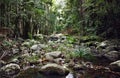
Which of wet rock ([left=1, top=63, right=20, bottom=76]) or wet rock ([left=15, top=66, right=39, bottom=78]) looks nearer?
wet rock ([left=15, top=66, right=39, bottom=78])

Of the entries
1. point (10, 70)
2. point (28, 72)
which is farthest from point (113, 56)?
point (10, 70)

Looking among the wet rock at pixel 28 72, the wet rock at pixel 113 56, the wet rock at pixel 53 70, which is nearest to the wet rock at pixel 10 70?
the wet rock at pixel 28 72

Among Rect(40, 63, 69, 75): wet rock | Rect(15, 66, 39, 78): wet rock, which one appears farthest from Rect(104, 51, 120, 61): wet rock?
Rect(15, 66, 39, 78): wet rock

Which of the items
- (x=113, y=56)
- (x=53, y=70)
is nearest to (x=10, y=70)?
(x=53, y=70)

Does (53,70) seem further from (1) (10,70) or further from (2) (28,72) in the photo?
(1) (10,70)

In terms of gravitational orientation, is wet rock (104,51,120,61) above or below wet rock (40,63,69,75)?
below

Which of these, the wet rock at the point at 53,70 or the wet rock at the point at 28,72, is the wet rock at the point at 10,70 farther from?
the wet rock at the point at 53,70

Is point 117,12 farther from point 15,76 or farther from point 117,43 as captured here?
point 15,76

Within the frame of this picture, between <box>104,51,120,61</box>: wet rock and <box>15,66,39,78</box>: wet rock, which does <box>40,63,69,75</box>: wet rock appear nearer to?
<box>15,66,39,78</box>: wet rock

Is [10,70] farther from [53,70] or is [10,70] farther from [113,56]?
[113,56]

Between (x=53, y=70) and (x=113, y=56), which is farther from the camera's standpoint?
(x=113, y=56)

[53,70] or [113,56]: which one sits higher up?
[53,70]

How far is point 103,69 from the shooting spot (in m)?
8.78

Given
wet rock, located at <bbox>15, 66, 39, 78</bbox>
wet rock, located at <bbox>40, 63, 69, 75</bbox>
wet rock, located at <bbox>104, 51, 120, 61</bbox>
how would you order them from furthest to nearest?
wet rock, located at <bbox>104, 51, 120, 61</bbox> → wet rock, located at <bbox>40, 63, 69, 75</bbox> → wet rock, located at <bbox>15, 66, 39, 78</bbox>
